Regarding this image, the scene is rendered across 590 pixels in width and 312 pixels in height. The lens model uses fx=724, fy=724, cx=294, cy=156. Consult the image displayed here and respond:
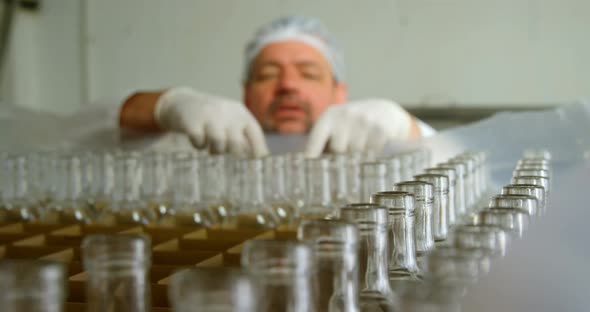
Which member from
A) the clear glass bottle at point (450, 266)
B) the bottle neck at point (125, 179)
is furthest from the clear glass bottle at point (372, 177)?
the clear glass bottle at point (450, 266)

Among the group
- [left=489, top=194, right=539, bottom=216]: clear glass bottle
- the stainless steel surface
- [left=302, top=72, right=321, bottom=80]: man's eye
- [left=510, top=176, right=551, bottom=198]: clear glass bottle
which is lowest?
the stainless steel surface

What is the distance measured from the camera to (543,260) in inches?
23.3

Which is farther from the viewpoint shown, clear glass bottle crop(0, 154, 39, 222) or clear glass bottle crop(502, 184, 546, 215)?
clear glass bottle crop(0, 154, 39, 222)

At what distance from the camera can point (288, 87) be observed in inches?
81.0

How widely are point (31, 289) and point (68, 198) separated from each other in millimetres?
781

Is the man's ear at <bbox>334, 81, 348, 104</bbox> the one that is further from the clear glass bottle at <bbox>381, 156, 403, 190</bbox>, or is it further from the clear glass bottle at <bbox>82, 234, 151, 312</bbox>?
the clear glass bottle at <bbox>82, 234, 151, 312</bbox>

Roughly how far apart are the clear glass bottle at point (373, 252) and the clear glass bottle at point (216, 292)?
0.63ft

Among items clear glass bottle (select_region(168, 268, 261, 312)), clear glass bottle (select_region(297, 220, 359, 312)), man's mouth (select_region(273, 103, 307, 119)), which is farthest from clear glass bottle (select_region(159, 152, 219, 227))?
man's mouth (select_region(273, 103, 307, 119))

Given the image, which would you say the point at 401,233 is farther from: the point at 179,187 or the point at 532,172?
the point at 179,187

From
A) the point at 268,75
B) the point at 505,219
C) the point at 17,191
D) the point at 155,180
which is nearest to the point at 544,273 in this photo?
the point at 505,219

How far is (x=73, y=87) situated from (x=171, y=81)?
1.80ft

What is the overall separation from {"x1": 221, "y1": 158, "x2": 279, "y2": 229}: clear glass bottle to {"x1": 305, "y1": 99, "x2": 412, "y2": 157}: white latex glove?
490 mm

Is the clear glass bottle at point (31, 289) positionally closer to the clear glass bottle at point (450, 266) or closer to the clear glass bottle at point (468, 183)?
the clear glass bottle at point (450, 266)

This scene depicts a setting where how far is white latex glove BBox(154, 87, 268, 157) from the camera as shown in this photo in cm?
161
